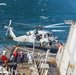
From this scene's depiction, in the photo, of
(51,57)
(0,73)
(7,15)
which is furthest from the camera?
(7,15)

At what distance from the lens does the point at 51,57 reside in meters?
25.2

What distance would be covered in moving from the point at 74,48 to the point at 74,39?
0.79m

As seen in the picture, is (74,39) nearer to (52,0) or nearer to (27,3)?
(27,3)

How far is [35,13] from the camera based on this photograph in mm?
86688

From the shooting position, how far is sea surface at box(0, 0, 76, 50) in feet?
211

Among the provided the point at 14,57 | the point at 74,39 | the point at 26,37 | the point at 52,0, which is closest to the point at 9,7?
the point at 52,0

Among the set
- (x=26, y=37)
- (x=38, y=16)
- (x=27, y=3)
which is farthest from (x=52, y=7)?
(x=26, y=37)

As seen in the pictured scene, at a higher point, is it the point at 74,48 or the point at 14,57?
the point at 74,48

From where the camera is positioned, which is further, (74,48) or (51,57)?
(51,57)

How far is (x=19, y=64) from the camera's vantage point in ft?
83.5

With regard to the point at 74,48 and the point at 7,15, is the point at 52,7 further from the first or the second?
the point at 74,48

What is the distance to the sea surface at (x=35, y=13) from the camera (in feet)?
211

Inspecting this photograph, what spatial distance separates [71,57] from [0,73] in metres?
5.10

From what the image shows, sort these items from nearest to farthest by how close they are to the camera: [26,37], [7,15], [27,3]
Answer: [26,37] → [7,15] → [27,3]
